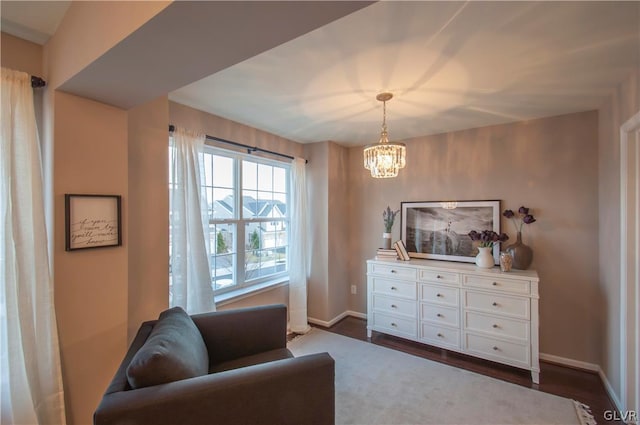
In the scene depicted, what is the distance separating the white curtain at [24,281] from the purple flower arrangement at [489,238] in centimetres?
332

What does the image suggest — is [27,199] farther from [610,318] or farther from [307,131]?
[610,318]

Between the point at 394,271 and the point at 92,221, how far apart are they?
267cm

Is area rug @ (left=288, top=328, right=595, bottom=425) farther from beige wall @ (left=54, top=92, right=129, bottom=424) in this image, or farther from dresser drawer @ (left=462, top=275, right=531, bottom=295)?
beige wall @ (left=54, top=92, right=129, bottom=424)

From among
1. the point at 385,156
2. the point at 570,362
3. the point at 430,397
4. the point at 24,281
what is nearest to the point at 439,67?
the point at 385,156

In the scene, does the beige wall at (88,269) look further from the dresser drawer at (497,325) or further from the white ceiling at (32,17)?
the dresser drawer at (497,325)

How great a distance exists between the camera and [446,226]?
3.16m

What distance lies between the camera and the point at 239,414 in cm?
118

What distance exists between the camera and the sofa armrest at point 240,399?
1.04 metres

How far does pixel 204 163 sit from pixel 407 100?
1853mm

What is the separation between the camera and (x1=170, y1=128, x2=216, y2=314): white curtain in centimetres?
218

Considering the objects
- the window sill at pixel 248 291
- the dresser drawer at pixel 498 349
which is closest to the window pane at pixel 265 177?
the window sill at pixel 248 291

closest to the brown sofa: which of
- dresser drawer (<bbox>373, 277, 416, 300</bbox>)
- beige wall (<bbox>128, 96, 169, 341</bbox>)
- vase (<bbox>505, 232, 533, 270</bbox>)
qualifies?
beige wall (<bbox>128, 96, 169, 341</bbox>)

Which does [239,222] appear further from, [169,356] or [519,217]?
[519,217]

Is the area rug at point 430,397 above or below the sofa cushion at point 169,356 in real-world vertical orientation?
below
